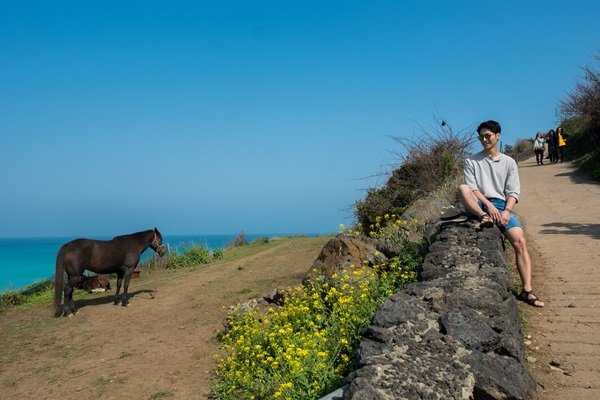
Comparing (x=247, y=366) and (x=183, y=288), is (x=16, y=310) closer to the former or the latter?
(x=183, y=288)

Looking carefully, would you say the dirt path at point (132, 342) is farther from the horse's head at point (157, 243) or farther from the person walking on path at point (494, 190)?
the person walking on path at point (494, 190)

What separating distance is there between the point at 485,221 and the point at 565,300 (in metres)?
1.39

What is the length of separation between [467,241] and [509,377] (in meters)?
2.92

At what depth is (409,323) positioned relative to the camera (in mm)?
4094

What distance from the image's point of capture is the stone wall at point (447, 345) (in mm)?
3273

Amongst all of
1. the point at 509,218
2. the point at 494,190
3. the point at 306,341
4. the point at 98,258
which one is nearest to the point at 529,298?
the point at 509,218

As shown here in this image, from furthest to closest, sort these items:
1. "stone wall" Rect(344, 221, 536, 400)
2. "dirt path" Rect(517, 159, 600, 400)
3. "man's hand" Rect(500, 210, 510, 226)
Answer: "man's hand" Rect(500, 210, 510, 226)
"dirt path" Rect(517, 159, 600, 400)
"stone wall" Rect(344, 221, 536, 400)

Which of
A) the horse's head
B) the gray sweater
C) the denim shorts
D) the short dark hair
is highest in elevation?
the short dark hair

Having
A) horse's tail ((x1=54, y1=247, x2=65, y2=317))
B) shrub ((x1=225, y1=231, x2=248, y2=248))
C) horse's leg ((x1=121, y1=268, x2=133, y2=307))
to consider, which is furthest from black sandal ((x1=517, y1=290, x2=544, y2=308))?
shrub ((x1=225, y1=231, x2=248, y2=248))

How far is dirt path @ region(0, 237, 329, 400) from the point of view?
727 centimetres

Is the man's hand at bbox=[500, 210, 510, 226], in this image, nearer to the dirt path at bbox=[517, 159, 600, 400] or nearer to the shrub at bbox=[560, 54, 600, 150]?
the dirt path at bbox=[517, 159, 600, 400]

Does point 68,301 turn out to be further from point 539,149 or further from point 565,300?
point 539,149

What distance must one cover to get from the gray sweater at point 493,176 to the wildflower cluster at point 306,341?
4.89ft

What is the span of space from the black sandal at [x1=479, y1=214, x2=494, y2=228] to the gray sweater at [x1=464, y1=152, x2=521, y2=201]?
1.13 feet
